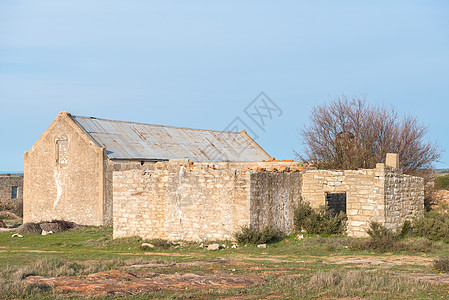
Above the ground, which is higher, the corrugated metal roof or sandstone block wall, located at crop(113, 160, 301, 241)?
the corrugated metal roof

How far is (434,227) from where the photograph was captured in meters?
21.0

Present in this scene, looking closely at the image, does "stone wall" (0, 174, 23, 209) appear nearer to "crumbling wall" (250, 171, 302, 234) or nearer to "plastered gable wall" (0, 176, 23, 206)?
"plastered gable wall" (0, 176, 23, 206)

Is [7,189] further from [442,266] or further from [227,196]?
[442,266]

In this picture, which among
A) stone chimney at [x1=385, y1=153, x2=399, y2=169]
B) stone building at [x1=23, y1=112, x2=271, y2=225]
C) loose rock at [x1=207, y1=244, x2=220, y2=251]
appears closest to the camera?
loose rock at [x1=207, y1=244, x2=220, y2=251]

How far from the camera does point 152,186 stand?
20844mm

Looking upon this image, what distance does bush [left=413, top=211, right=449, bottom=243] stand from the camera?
2058cm

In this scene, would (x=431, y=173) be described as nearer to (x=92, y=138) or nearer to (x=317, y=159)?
(x=317, y=159)

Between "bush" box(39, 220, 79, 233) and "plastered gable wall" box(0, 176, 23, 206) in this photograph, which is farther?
"plastered gable wall" box(0, 176, 23, 206)

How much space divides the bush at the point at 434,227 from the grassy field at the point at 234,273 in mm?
1161

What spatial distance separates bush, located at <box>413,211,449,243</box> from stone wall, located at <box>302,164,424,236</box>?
0.62 metres

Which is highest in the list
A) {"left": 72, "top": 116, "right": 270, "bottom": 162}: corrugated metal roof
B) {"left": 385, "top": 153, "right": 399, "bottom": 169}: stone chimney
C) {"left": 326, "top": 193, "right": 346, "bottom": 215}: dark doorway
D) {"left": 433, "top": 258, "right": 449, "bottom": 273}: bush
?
{"left": 72, "top": 116, "right": 270, "bottom": 162}: corrugated metal roof

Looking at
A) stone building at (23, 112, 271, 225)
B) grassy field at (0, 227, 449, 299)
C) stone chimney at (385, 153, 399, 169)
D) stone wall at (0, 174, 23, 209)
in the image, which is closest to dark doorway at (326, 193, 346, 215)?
stone chimney at (385, 153, 399, 169)

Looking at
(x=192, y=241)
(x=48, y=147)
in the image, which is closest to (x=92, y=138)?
(x=48, y=147)

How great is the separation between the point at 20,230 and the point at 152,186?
Answer: 9.52 meters
